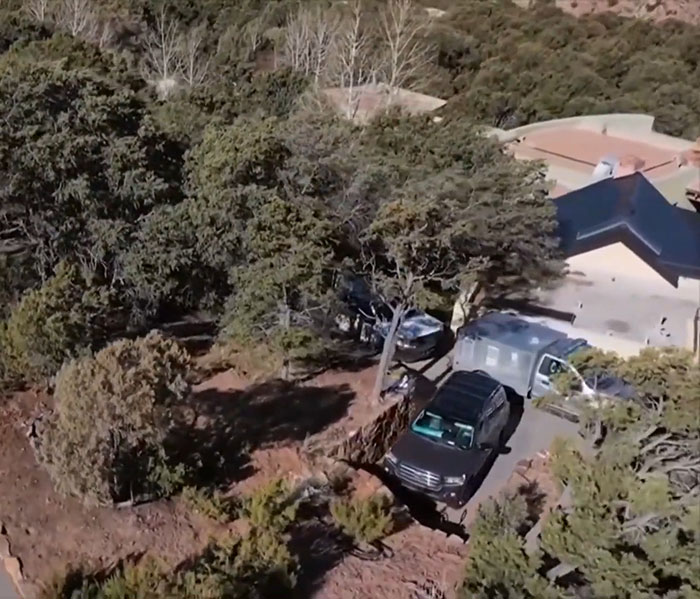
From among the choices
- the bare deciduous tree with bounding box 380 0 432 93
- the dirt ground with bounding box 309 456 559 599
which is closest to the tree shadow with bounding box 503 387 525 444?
the dirt ground with bounding box 309 456 559 599

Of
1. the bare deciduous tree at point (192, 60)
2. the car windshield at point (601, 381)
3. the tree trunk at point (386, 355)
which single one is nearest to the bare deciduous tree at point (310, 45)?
the bare deciduous tree at point (192, 60)

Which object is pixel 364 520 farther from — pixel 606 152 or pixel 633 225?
pixel 606 152

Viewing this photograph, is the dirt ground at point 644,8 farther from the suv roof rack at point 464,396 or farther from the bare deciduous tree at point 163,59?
the suv roof rack at point 464,396

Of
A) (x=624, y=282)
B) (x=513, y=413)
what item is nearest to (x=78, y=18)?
(x=624, y=282)

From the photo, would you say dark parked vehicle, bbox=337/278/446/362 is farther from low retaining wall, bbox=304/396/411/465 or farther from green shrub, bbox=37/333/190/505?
green shrub, bbox=37/333/190/505

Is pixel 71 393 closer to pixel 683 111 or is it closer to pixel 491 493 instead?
pixel 491 493
